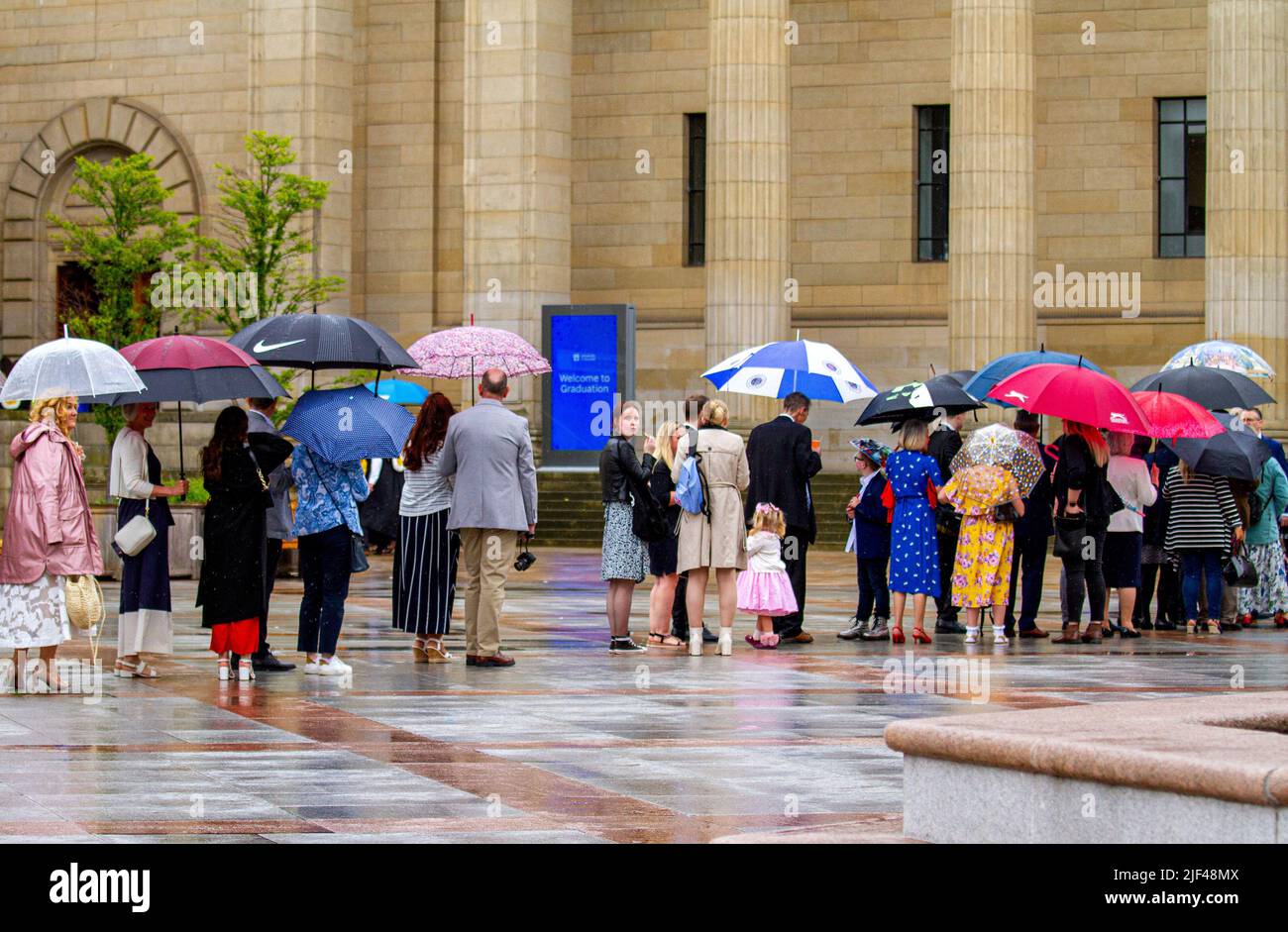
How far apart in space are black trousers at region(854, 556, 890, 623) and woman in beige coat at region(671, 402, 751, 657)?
62.1 inches

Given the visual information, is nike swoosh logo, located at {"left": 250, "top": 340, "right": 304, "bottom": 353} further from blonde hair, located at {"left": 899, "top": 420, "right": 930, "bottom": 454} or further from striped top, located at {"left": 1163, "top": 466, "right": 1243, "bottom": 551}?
striped top, located at {"left": 1163, "top": 466, "right": 1243, "bottom": 551}

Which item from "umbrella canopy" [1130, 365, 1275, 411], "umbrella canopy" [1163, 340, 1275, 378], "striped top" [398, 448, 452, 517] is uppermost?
"umbrella canopy" [1163, 340, 1275, 378]

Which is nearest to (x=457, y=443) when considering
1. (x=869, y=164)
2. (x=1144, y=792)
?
(x=1144, y=792)

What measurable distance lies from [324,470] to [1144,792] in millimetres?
8710

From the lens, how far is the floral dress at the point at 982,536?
17562 millimetres

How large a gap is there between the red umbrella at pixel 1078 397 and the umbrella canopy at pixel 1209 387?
1984 mm

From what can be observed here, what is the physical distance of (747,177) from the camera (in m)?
31.9

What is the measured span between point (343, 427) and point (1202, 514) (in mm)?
8358

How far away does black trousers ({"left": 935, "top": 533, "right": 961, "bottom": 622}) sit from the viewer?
18641 millimetres

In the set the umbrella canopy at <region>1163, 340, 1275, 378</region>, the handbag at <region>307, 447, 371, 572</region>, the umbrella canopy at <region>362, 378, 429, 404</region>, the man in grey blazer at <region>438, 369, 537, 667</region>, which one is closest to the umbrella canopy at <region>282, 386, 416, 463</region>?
the handbag at <region>307, 447, 371, 572</region>

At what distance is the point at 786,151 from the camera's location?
1261 inches

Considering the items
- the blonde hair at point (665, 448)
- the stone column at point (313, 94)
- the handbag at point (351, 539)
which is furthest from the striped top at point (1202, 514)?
the stone column at point (313, 94)

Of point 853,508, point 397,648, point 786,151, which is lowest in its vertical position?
point 397,648
